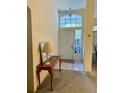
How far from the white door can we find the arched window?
1.28 feet

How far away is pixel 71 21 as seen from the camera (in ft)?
26.7

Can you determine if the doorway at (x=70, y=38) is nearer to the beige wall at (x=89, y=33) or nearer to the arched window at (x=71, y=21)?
the arched window at (x=71, y=21)

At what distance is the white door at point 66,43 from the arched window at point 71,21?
1.28ft

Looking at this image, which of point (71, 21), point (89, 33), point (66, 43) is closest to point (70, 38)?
point (66, 43)

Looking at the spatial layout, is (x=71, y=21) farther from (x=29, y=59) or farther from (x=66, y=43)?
(x=29, y=59)

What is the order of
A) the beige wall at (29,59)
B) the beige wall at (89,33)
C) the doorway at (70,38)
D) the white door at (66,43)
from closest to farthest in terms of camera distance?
1. the beige wall at (29,59)
2. the beige wall at (89,33)
3. the doorway at (70,38)
4. the white door at (66,43)

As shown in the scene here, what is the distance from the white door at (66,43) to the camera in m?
8.10

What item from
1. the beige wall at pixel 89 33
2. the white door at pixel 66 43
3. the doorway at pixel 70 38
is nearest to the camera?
the beige wall at pixel 89 33

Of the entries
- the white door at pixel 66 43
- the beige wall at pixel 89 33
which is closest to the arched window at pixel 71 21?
the white door at pixel 66 43

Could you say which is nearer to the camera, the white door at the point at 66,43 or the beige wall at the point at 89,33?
the beige wall at the point at 89,33

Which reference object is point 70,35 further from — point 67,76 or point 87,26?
point 67,76
